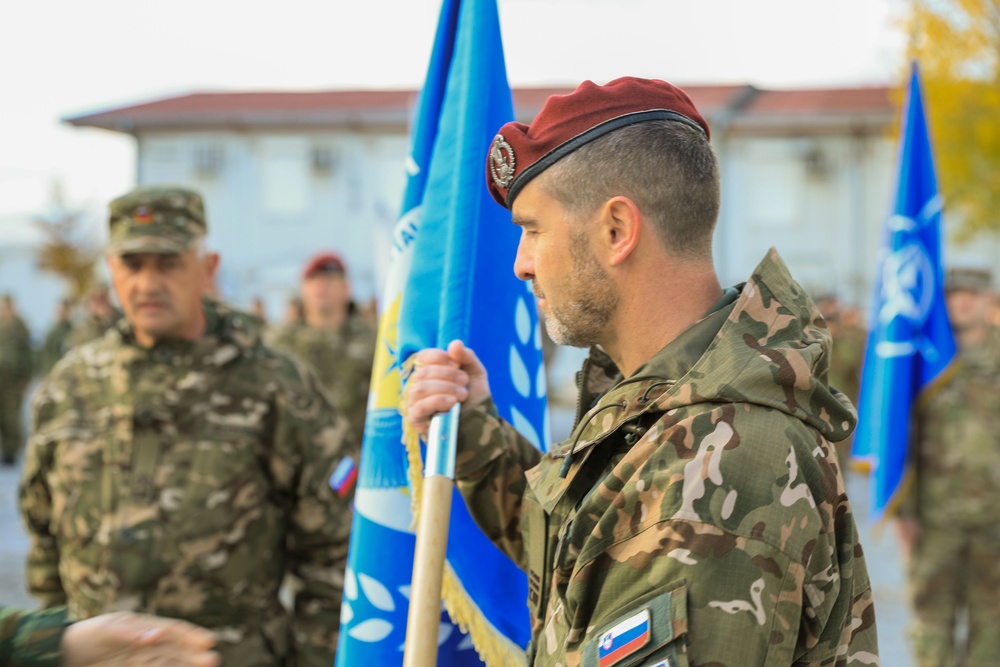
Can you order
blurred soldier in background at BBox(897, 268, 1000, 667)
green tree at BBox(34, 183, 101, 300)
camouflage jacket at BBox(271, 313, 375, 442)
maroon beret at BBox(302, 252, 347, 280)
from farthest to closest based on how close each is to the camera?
green tree at BBox(34, 183, 101, 300) → maroon beret at BBox(302, 252, 347, 280) → camouflage jacket at BBox(271, 313, 375, 442) → blurred soldier in background at BBox(897, 268, 1000, 667)

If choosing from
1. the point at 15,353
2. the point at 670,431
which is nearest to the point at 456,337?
the point at 670,431

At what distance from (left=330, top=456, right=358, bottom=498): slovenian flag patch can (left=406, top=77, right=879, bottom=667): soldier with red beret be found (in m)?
1.47

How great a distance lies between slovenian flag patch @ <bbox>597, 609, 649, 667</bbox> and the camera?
60.9 inches

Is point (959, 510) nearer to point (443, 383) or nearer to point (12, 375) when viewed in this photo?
point (443, 383)

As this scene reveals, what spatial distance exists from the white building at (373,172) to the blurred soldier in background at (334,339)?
705 inches

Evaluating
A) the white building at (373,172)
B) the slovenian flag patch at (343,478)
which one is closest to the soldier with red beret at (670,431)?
the slovenian flag patch at (343,478)

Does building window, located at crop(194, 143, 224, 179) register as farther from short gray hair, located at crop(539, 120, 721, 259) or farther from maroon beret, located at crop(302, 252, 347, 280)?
short gray hair, located at crop(539, 120, 721, 259)

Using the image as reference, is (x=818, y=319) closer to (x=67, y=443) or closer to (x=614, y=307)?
(x=614, y=307)

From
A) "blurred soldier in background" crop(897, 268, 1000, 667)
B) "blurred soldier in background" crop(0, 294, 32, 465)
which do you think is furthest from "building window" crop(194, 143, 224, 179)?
"blurred soldier in background" crop(897, 268, 1000, 667)

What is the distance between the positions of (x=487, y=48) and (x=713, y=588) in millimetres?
1784

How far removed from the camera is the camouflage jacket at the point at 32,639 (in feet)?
5.90

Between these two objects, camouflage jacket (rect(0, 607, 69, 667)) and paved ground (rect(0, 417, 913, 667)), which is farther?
paved ground (rect(0, 417, 913, 667))

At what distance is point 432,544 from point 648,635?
Result: 0.75 m

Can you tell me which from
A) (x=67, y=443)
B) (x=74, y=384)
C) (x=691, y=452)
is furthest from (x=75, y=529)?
(x=691, y=452)
